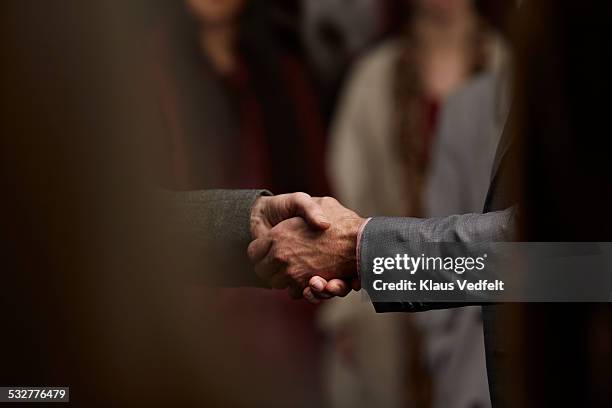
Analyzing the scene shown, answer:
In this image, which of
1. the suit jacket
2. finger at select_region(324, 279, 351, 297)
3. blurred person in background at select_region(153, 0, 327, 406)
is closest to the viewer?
the suit jacket

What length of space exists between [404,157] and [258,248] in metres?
0.60

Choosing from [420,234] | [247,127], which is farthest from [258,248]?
[247,127]

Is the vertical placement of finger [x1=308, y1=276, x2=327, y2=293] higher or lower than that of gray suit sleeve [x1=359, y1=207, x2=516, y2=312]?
lower

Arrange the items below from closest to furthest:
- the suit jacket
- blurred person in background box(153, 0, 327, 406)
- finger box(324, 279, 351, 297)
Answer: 1. the suit jacket
2. finger box(324, 279, 351, 297)
3. blurred person in background box(153, 0, 327, 406)

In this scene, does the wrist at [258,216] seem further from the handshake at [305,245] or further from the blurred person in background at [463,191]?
the blurred person in background at [463,191]

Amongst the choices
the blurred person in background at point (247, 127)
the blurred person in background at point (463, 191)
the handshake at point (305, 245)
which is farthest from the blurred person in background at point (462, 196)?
the handshake at point (305, 245)

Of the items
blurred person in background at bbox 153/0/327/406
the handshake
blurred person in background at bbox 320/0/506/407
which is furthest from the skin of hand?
blurred person in background at bbox 320/0/506/407

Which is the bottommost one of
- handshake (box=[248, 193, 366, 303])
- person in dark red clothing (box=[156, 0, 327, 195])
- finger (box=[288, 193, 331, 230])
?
handshake (box=[248, 193, 366, 303])

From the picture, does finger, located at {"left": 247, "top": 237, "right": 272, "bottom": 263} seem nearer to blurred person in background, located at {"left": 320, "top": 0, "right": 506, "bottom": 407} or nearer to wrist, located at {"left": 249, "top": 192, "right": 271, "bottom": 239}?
wrist, located at {"left": 249, "top": 192, "right": 271, "bottom": 239}

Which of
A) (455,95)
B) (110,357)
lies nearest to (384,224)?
(110,357)

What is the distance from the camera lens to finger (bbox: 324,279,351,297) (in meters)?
1.57

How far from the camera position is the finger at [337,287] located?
1.57 metres

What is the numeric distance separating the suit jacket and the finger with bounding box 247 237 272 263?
171mm

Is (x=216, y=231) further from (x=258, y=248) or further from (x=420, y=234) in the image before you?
(x=420, y=234)
